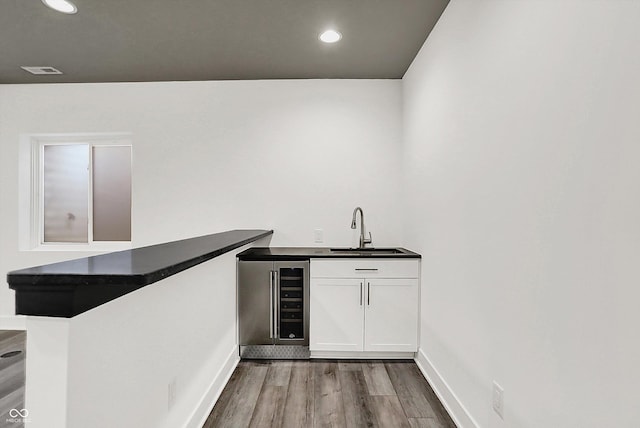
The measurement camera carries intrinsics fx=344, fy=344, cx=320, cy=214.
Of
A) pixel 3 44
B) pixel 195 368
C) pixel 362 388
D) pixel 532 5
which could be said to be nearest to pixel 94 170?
pixel 3 44

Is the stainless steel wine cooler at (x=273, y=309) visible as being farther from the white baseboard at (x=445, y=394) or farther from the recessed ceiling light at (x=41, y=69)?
the recessed ceiling light at (x=41, y=69)

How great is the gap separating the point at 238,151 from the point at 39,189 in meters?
2.28

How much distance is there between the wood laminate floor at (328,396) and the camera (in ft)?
6.46

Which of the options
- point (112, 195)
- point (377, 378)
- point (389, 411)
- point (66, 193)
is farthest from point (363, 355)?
point (66, 193)

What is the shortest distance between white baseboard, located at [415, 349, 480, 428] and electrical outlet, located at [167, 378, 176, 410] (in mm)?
1485

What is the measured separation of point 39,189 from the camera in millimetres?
3773

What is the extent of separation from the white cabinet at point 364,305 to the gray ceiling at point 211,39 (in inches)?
69.3

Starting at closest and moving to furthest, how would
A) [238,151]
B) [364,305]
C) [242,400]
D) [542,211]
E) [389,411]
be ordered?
[542,211] < [389,411] < [242,400] < [364,305] < [238,151]

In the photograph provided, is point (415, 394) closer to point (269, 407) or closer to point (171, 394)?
point (269, 407)

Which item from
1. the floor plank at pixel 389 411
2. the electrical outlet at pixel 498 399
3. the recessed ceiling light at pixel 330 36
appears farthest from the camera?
the recessed ceiling light at pixel 330 36

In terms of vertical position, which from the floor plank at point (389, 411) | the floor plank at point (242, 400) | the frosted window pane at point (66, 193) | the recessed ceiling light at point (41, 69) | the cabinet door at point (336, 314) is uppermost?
the recessed ceiling light at point (41, 69)

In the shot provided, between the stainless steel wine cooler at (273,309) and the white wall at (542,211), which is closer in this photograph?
the white wall at (542,211)

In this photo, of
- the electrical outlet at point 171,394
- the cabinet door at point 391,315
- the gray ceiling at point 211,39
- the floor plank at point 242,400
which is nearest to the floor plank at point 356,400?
the cabinet door at point 391,315

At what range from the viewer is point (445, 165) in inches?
88.5
